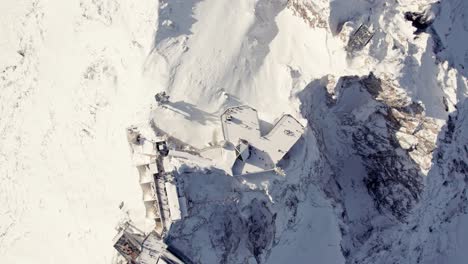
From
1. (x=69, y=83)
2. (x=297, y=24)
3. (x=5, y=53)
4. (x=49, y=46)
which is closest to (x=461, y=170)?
(x=297, y=24)

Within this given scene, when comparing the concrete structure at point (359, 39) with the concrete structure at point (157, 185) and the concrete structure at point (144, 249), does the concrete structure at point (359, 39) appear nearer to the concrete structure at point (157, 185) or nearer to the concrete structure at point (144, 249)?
the concrete structure at point (157, 185)

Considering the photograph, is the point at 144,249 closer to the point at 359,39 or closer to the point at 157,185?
the point at 157,185

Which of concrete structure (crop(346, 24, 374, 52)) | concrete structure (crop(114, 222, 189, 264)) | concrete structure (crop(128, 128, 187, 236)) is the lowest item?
concrete structure (crop(114, 222, 189, 264))

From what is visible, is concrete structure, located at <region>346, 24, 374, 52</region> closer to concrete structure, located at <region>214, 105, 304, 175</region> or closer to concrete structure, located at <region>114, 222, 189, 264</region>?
concrete structure, located at <region>214, 105, 304, 175</region>

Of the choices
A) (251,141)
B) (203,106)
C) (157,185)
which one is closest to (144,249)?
(157,185)

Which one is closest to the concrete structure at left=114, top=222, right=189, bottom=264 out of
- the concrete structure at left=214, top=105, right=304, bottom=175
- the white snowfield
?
the white snowfield

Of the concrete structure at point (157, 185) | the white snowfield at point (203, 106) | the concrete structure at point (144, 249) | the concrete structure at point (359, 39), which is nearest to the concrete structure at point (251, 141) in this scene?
the white snowfield at point (203, 106)
